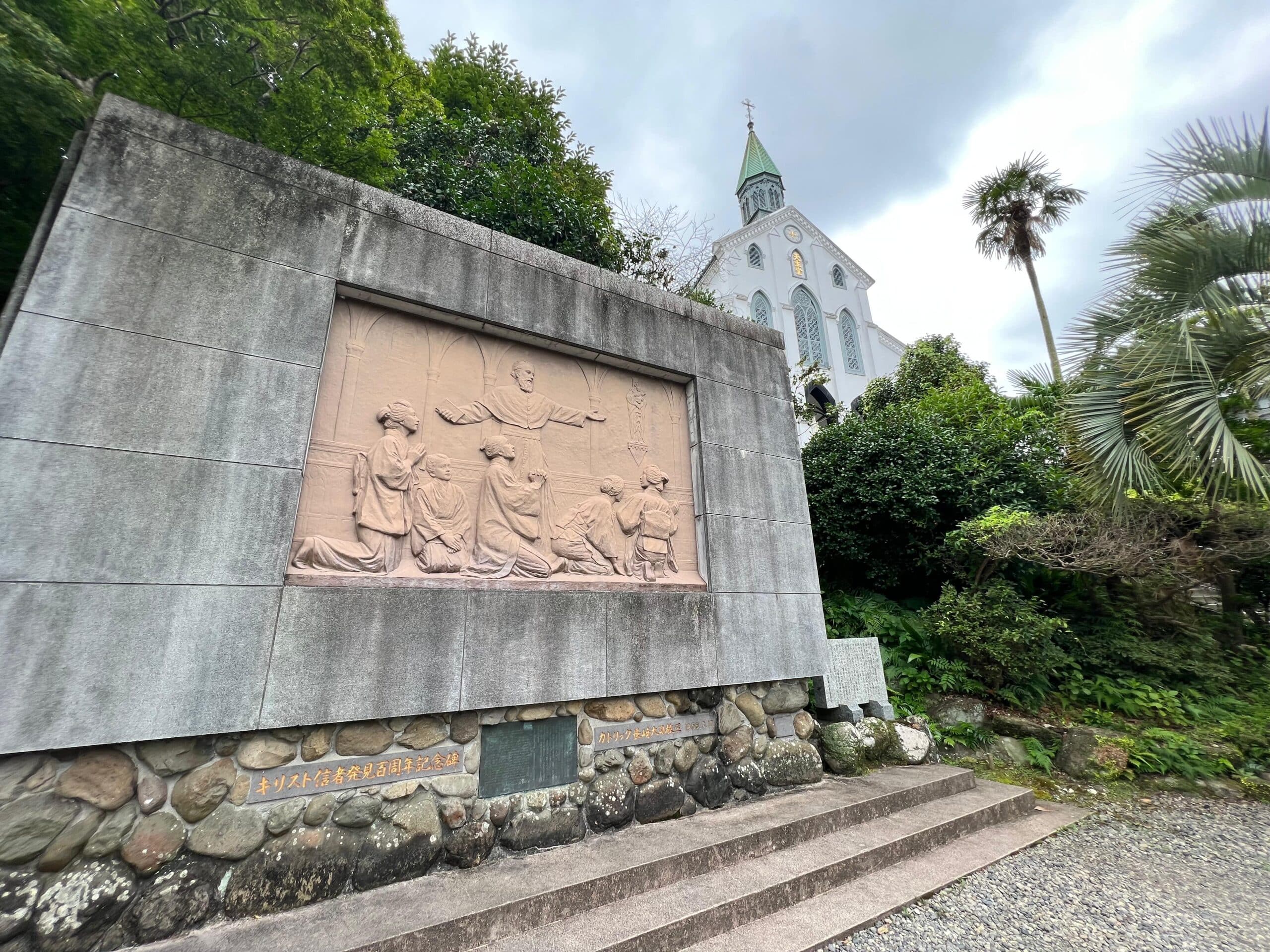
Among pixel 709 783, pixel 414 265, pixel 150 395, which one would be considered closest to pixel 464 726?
pixel 709 783

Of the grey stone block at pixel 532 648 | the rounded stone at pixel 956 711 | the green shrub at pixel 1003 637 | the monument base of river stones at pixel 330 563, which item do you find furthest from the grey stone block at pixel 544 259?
the rounded stone at pixel 956 711

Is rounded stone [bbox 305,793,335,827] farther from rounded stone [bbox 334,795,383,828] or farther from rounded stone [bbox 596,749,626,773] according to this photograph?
rounded stone [bbox 596,749,626,773]

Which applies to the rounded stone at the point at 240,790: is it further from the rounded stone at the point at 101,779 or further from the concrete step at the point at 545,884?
the concrete step at the point at 545,884

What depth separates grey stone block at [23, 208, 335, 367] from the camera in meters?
2.99

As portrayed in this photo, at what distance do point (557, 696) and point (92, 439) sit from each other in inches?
122

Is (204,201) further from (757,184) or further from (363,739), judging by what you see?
(757,184)

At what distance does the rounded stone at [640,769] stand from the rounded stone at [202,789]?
2.52 m

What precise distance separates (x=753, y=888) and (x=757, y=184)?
127 feet

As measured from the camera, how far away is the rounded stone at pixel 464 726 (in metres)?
3.47

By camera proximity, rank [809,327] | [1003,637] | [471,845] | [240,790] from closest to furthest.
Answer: [240,790]
[471,845]
[1003,637]
[809,327]

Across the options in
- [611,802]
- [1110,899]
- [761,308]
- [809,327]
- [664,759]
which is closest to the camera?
[1110,899]

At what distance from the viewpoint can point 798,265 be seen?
2891 centimetres

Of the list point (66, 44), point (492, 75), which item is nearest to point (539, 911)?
point (66, 44)

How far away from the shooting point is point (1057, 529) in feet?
21.3
